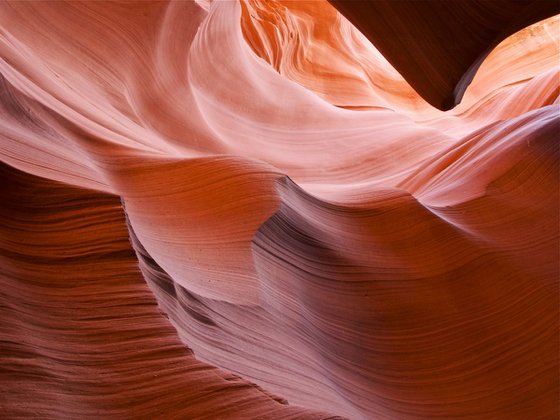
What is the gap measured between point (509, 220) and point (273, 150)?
4.35 ft

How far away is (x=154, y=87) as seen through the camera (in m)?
2.83

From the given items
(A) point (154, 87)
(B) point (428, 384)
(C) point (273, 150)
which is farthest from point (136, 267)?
(C) point (273, 150)

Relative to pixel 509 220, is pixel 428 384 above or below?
below

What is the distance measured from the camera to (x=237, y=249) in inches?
68.5

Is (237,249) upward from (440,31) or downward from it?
downward

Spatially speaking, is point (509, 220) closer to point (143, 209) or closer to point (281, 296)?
point (281, 296)

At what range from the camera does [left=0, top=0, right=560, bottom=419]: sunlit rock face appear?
123cm

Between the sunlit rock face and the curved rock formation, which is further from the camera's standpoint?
the curved rock formation

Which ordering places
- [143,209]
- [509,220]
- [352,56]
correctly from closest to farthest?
[143,209]
[509,220]
[352,56]

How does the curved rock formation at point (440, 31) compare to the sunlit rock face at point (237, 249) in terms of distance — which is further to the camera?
the curved rock formation at point (440, 31)

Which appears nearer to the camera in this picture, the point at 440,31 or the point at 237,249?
the point at 440,31

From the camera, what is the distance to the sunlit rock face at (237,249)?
1.23 metres

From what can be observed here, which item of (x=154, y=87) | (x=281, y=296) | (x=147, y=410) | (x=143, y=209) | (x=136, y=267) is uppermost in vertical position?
(x=154, y=87)

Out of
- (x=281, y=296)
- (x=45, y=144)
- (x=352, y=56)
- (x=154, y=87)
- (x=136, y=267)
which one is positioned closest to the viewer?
(x=136, y=267)
